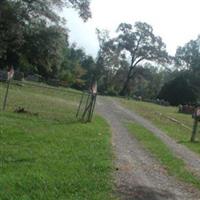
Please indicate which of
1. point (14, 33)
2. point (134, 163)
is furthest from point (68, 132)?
point (14, 33)

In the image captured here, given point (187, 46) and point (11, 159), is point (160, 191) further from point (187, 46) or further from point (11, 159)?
point (187, 46)

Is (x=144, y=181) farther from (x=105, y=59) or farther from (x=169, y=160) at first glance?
(x=105, y=59)

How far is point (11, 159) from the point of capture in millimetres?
11648

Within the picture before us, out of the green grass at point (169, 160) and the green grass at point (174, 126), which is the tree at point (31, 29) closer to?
the green grass at point (174, 126)

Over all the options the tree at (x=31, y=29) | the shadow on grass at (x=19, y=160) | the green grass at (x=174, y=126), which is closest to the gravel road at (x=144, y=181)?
the shadow on grass at (x=19, y=160)

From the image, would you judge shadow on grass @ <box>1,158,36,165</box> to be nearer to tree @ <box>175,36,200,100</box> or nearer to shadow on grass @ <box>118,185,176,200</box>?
shadow on grass @ <box>118,185,176,200</box>

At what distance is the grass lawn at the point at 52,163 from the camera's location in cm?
921

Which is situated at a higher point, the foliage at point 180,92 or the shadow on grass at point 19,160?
the foliage at point 180,92

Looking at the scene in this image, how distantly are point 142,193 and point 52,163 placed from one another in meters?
2.54

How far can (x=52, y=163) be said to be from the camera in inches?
458

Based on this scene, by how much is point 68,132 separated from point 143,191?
27.1 feet

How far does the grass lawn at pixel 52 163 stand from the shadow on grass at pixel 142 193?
0.26 metres

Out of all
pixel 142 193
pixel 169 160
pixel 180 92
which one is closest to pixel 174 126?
pixel 169 160

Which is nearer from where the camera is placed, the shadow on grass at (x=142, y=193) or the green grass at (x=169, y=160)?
the shadow on grass at (x=142, y=193)
